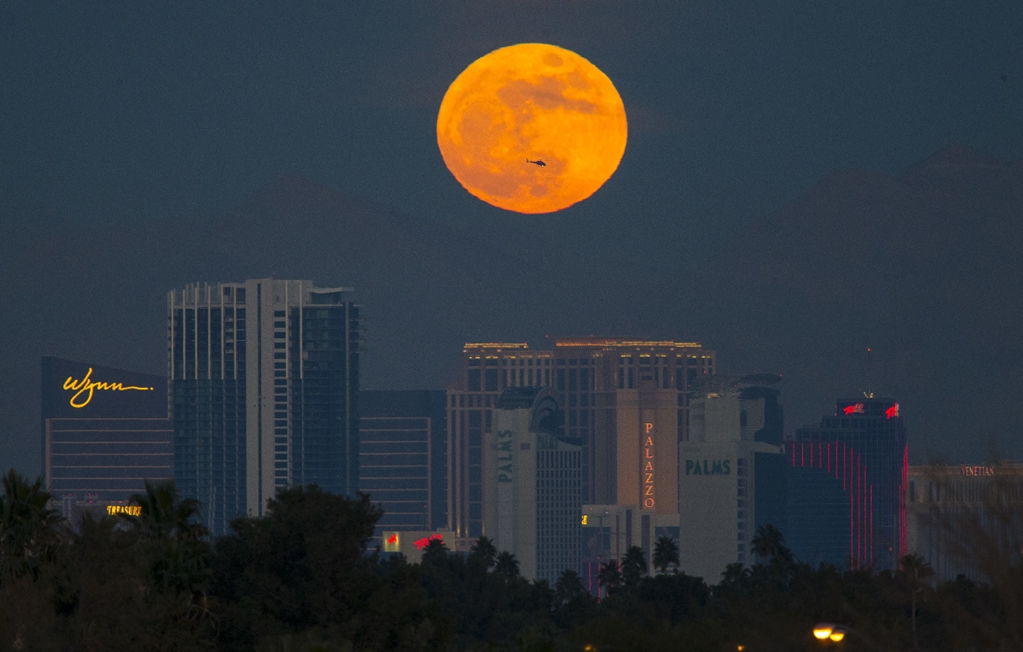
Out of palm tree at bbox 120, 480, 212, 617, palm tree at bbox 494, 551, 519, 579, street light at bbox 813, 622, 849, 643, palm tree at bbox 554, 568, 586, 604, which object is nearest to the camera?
street light at bbox 813, 622, 849, 643

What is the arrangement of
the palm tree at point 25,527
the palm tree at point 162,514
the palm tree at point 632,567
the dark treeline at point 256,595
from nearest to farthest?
the dark treeline at point 256,595
the palm tree at point 25,527
the palm tree at point 162,514
the palm tree at point 632,567

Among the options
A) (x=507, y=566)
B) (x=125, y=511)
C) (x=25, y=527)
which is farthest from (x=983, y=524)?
(x=507, y=566)

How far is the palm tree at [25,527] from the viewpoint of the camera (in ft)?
214

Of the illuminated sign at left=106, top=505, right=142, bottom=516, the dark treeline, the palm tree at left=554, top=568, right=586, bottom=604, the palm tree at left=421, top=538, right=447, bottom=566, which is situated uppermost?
the illuminated sign at left=106, top=505, right=142, bottom=516

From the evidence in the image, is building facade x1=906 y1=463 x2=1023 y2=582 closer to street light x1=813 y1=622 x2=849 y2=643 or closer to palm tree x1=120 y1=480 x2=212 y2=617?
street light x1=813 y1=622 x2=849 y2=643

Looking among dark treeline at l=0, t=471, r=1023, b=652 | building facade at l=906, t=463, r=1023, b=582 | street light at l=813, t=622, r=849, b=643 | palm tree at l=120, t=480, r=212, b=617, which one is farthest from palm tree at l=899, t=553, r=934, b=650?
palm tree at l=120, t=480, r=212, b=617

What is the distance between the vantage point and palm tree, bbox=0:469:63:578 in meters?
65.4

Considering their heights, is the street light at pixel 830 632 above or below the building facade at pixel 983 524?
below

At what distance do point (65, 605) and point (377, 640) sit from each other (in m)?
15.3

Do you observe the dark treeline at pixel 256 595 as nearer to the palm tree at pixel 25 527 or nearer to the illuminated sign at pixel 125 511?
the palm tree at pixel 25 527

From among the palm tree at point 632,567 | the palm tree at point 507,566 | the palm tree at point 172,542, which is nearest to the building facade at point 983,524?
the palm tree at point 172,542

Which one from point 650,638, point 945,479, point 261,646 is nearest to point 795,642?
point 261,646

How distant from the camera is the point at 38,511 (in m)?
66.1

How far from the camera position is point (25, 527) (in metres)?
65.6
